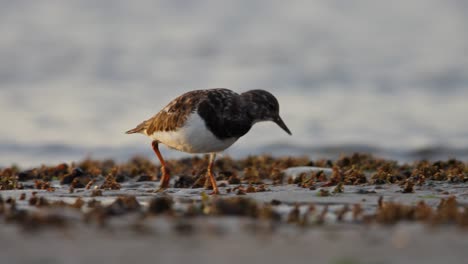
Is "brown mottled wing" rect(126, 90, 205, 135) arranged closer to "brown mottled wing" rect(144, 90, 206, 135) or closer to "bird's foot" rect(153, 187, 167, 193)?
"brown mottled wing" rect(144, 90, 206, 135)

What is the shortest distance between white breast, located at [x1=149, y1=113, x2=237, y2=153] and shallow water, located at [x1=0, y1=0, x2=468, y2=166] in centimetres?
697

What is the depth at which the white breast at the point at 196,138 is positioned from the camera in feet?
21.6

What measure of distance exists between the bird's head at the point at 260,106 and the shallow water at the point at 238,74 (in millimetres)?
6743

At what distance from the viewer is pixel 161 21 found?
2216cm

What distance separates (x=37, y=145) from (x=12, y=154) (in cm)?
60

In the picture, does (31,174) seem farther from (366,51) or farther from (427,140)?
(366,51)

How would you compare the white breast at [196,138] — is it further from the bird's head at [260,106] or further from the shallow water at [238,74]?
the shallow water at [238,74]

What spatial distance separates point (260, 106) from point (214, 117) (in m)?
0.51

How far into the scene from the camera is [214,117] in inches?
261

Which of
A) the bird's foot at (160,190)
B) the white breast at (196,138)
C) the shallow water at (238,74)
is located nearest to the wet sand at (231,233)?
the white breast at (196,138)

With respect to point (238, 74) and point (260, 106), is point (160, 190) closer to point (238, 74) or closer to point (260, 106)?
point (260, 106)

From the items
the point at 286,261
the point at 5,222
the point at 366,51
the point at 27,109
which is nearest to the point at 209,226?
the point at 286,261

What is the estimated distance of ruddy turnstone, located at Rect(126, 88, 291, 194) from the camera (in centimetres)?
661

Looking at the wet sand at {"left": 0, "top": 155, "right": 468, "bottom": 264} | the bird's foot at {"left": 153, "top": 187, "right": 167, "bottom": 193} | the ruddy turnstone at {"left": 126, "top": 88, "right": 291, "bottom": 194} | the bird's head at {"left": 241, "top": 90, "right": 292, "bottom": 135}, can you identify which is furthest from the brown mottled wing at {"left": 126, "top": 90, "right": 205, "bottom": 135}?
the wet sand at {"left": 0, "top": 155, "right": 468, "bottom": 264}
